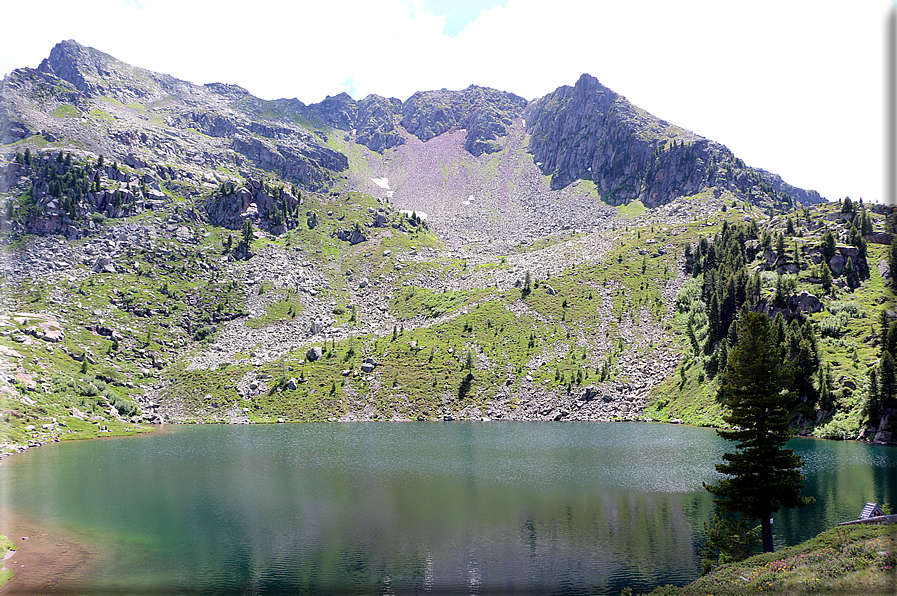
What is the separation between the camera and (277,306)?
7776 inches

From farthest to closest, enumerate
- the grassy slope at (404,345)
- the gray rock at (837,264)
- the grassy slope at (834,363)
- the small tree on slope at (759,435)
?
the gray rock at (837,264) → the grassy slope at (404,345) → the grassy slope at (834,363) → the small tree on slope at (759,435)

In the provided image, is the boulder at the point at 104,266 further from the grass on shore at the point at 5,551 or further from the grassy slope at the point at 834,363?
the grassy slope at the point at 834,363

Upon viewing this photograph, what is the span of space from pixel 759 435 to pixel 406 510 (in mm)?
34821

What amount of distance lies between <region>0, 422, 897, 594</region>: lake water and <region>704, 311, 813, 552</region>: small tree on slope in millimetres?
7107

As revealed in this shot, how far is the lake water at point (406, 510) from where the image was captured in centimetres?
3766

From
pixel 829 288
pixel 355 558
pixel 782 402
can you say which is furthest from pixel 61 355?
pixel 829 288

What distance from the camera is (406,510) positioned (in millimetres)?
53375

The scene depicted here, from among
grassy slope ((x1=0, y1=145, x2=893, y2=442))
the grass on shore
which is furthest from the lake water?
grassy slope ((x1=0, y1=145, x2=893, y2=442))

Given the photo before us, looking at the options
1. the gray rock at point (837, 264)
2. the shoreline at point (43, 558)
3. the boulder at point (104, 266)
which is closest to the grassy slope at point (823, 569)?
the shoreline at point (43, 558)

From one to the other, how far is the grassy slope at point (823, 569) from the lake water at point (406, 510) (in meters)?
10.1

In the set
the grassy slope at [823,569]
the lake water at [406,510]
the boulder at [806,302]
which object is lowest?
the lake water at [406,510]

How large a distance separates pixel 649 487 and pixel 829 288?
103647 mm

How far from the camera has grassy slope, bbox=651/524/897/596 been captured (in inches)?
714

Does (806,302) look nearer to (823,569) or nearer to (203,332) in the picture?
(823,569)
